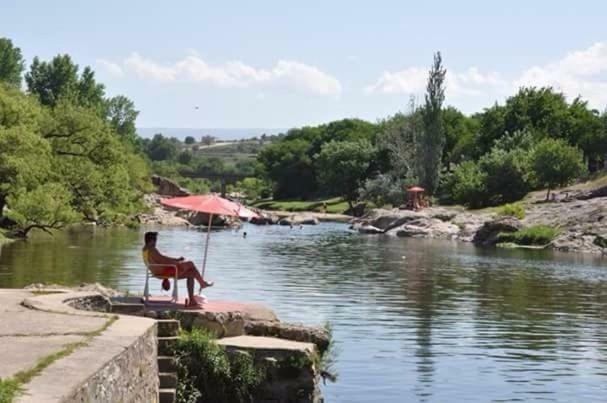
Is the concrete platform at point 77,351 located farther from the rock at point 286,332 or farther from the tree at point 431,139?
the tree at point 431,139

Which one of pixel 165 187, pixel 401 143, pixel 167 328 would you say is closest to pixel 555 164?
pixel 401 143

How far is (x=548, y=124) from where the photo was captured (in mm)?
134000

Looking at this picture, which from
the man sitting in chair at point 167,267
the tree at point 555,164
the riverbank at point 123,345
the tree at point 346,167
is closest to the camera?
the riverbank at point 123,345

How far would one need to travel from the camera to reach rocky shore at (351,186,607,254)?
83875 millimetres

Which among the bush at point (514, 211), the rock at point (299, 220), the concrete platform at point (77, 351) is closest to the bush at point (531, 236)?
the bush at point (514, 211)

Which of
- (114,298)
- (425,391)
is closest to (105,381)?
(114,298)

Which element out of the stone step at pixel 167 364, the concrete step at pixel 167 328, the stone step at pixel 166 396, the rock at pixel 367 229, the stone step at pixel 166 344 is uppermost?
the rock at pixel 367 229

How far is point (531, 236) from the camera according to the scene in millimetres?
85438

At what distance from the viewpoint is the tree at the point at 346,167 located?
144 metres

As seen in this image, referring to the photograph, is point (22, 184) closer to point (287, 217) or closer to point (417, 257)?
point (417, 257)

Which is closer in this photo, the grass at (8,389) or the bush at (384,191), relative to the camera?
the grass at (8,389)

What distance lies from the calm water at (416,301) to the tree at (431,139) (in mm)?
44762

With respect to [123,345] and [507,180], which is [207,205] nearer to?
[123,345]

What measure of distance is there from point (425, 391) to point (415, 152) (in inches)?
4110
